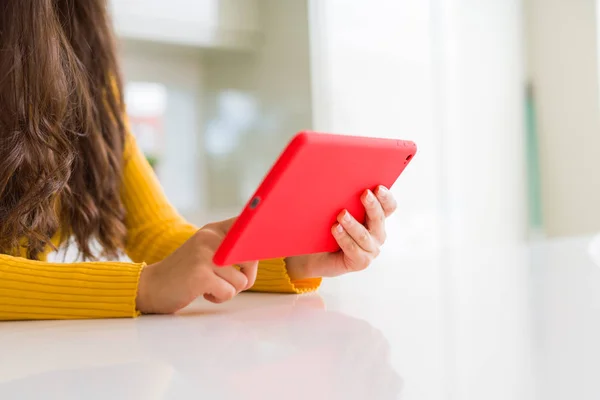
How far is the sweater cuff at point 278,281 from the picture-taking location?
0.88 meters

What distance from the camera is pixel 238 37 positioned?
3316 mm

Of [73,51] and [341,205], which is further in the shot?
[73,51]

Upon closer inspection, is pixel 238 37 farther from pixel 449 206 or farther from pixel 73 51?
pixel 73 51

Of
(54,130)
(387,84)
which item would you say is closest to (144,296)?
(54,130)

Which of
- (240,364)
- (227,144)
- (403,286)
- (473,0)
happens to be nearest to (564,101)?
(473,0)

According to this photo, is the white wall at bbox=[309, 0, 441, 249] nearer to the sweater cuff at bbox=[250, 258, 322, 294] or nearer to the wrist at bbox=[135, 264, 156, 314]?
the sweater cuff at bbox=[250, 258, 322, 294]

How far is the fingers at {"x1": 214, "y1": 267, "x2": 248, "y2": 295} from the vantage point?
722 millimetres

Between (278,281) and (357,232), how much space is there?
0.16m

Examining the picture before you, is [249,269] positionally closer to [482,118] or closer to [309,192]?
[309,192]

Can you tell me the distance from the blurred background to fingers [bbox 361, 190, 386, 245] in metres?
2.33

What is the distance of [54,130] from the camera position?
0.96 m

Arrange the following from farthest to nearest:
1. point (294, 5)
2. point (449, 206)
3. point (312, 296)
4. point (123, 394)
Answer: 1. point (449, 206)
2. point (294, 5)
3. point (312, 296)
4. point (123, 394)

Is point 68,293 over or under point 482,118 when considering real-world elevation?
over

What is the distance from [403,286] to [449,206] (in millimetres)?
2886
